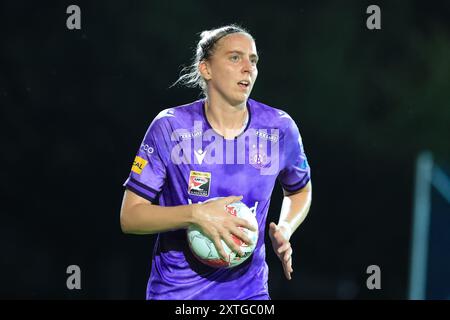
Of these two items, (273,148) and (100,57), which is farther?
(100,57)

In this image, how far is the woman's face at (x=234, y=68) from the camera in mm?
3826

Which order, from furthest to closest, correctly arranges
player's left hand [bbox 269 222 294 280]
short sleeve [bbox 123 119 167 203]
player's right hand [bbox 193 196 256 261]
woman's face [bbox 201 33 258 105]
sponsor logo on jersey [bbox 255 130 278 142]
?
sponsor logo on jersey [bbox 255 130 278 142] < woman's face [bbox 201 33 258 105] < short sleeve [bbox 123 119 167 203] < player's left hand [bbox 269 222 294 280] < player's right hand [bbox 193 196 256 261]

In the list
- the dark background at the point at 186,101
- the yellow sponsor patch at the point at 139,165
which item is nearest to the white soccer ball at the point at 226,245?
the yellow sponsor patch at the point at 139,165

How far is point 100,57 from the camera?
6.68 m

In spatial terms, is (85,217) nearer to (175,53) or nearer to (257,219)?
(175,53)

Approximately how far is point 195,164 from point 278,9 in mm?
3763

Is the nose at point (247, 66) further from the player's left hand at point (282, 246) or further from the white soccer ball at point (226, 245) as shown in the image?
the player's left hand at point (282, 246)

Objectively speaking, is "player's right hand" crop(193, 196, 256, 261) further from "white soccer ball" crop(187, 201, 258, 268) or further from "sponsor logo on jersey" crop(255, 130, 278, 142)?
"sponsor logo on jersey" crop(255, 130, 278, 142)

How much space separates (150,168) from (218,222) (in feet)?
1.75

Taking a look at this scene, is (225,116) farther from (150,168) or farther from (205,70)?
(150,168)

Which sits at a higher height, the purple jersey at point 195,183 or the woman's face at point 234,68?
the woman's face at point 234,68

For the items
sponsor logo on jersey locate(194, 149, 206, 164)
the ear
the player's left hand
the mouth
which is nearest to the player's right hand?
the player's left hand

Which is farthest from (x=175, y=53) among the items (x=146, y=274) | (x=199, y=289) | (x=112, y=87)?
(x=199, y=289)

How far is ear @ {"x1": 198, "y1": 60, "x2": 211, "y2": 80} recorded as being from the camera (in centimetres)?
399
